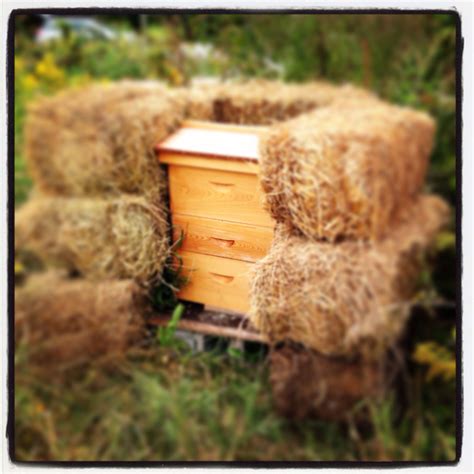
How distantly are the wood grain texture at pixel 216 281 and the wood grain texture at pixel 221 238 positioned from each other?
1 centimetres

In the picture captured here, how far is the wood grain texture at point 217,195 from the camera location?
1.01m

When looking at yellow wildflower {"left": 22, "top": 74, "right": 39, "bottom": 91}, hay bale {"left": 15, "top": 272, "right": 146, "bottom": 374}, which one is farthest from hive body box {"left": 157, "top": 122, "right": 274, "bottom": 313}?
yellow wildflower {"left": 22, "top": 74, "right": 39, "bottom": 91}

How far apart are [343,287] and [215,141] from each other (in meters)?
0.34

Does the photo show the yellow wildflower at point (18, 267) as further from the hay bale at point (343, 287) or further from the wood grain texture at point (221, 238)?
the hay bale at point (343, 287)

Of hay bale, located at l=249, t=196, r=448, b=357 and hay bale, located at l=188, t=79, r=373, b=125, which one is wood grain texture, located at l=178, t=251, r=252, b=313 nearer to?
hay bale, located at l=249, t=196, r=448, b=357

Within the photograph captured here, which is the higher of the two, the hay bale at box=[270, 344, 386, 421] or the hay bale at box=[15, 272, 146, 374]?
the hay bale at box=[15, 272, 146, 374]

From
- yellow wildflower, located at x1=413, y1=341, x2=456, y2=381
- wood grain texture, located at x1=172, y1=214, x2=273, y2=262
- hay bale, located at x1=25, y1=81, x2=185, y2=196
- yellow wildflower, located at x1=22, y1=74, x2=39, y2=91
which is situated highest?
yellow wildflower, located at x1=22, y1=74, x2=39, y2=91

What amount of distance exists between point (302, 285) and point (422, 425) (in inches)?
14.5

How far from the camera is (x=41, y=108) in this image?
999mm

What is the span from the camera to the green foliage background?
1078 millimetres

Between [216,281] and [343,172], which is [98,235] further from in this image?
[343,172]

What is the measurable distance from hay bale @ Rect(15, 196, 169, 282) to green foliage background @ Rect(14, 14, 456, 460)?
80mm

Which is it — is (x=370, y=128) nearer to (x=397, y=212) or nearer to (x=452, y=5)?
(x=397, y=212)

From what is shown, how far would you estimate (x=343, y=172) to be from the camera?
0.96m
